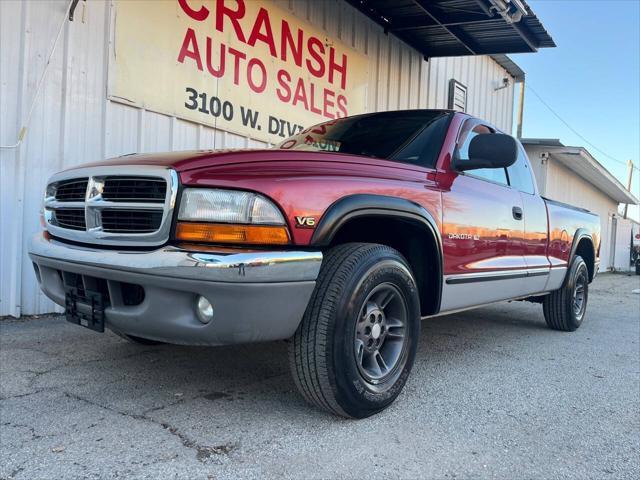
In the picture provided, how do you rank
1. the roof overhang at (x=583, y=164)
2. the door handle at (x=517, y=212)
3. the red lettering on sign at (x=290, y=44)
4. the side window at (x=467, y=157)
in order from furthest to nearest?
the roof overhang at (x=583, y=164), the red lettering on sign at (x=290, y=44), the door handle at (x=517, y=212), the side window at (x=467, y=157)

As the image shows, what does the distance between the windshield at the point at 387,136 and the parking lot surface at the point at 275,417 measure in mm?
1506

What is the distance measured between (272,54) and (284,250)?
201 inches

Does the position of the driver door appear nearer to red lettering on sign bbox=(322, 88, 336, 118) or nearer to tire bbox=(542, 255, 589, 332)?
tire bbox=(542, 255, 589, 332)

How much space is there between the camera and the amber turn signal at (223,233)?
2.29 metres

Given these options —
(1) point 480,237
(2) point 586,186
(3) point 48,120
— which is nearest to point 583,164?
(2) point 586,186

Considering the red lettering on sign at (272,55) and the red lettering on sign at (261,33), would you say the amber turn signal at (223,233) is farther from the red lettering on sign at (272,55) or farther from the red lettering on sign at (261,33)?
the red lettering on sign at (261,33)

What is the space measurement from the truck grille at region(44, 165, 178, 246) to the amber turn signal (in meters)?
0.08

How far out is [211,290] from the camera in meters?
2.20

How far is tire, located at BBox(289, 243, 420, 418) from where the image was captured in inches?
97.4

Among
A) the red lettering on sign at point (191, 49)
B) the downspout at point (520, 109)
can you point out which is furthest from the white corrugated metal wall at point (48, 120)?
the downspout at point (520, 109)

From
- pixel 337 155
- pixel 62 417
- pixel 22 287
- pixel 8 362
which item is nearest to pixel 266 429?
pixel 62 417

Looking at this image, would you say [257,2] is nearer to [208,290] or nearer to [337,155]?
[337,155]

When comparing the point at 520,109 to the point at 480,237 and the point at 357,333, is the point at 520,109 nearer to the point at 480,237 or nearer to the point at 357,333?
the point at 480,237

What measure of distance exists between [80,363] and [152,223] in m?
1.67
